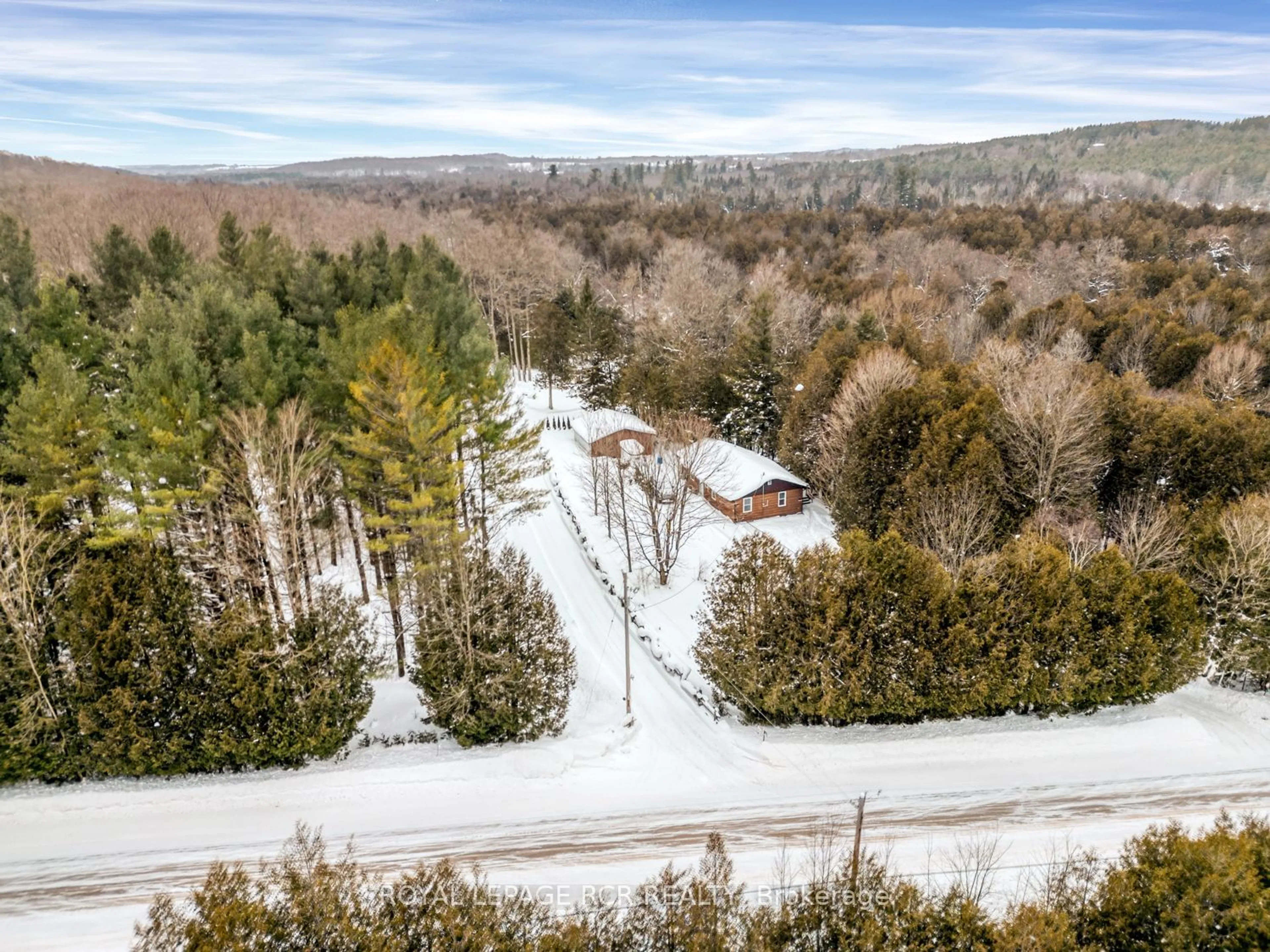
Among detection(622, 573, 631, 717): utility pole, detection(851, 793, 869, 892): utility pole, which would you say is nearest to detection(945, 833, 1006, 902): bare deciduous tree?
detection(851, 793, 869, 892): utility pole

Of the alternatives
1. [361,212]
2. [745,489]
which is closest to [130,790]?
[745,489]

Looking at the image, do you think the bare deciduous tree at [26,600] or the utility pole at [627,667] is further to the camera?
the utility pole at [627,667]

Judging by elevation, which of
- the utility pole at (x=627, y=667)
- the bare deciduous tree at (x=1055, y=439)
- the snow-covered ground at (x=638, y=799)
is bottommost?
the snow-covered ground at (x=638, y=799)

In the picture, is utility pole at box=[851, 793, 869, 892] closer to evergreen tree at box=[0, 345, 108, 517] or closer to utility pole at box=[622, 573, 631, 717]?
utility pole at box=[622, 573, 631, 717]

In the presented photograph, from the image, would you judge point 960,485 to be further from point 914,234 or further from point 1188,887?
point 914,234

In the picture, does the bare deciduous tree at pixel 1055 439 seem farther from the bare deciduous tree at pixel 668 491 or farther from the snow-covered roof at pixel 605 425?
the snow-covered roof at pixel 605 425

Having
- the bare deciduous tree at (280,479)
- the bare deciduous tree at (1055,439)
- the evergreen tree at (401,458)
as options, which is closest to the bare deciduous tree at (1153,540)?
the bare deciduous tree at (1055,439)
